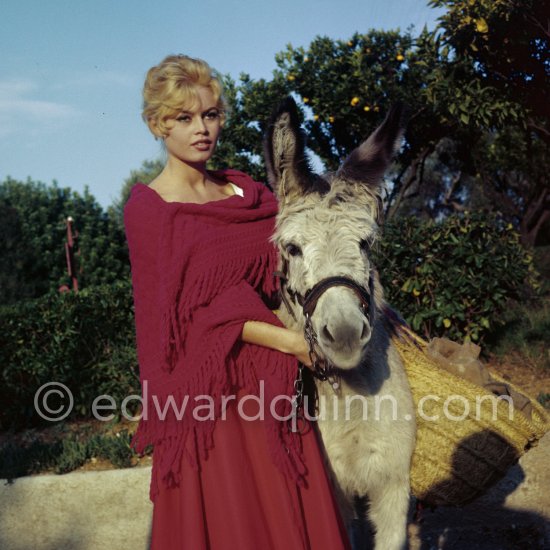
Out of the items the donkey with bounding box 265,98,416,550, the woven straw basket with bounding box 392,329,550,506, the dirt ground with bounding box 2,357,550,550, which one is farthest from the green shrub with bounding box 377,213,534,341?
Result: the donkey with bounding box 265,98,416,550

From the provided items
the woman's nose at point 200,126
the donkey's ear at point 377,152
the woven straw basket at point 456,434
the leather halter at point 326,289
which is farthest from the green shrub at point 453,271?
the leather halter at point 326,289

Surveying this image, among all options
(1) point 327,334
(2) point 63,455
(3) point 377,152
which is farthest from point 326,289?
(2) point 63,455

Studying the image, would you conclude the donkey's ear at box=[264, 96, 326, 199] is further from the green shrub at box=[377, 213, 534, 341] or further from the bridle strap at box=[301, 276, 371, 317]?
the green shrub at box=[377, 213, 534, 341]

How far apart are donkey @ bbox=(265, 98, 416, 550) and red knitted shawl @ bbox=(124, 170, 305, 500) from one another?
21 cm

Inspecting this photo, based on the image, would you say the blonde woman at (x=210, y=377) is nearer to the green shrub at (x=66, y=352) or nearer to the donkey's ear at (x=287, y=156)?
the donkey's ear at (x=287, y=156)

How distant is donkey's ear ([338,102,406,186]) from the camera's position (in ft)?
7.64

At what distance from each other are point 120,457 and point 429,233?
413cm

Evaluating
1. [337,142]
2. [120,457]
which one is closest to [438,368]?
[120,457]

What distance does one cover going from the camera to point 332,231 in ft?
6.91

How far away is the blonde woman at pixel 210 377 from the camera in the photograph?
6.77ft

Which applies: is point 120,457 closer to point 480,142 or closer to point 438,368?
point 438,368

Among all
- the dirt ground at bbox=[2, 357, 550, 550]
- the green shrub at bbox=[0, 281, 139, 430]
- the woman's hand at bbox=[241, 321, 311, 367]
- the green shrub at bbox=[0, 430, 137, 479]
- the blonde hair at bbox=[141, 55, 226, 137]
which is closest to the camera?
the woman's hand at bbox=[241, 321, 311, 367]

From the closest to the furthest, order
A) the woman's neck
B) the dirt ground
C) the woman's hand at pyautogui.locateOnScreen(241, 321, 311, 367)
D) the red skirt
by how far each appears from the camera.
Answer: the red skirt, the woman's hand at pyautogui.locateOnScreen(241, 321, 311, 367), the woman's neck, the dirt ground

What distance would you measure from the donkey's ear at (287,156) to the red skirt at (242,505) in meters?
0.87
